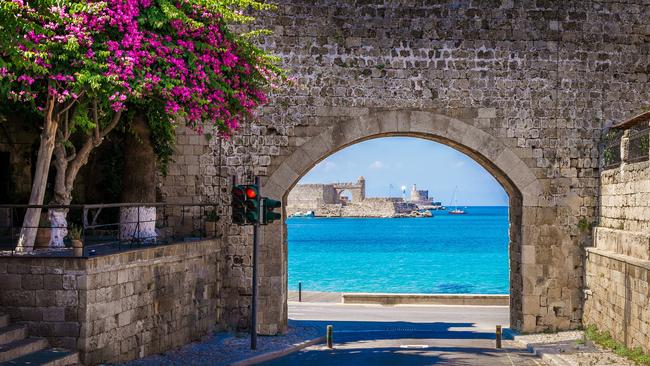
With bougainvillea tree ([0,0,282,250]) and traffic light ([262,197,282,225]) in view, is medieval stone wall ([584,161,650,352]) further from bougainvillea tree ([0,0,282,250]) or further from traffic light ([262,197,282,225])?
bougainvillea tree ([0,0,282,250])

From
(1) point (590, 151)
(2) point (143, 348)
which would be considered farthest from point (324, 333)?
(1) point (590, 151)

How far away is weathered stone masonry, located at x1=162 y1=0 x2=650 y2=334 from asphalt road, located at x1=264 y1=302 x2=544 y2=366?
1676mm

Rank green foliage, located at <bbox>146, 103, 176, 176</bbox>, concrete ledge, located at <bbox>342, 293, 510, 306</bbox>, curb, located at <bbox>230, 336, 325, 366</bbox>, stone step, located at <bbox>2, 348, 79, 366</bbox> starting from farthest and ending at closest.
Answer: concrete ledge, located at <bbox>342, 293, 510, 306</bbox> → green foliage, located at <bbox>146, 103, 176, 176</bbox> → curb, located at <bbox>230, 336, 325, 366</bbox> → stone step, located at <bbox>2, 348, 79, 366</bbox>

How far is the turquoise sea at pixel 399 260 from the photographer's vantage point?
5178 cm

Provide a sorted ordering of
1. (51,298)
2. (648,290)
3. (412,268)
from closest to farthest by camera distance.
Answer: (51,298) → (648,290) → (412,268)

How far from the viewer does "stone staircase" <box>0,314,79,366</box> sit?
424 inches

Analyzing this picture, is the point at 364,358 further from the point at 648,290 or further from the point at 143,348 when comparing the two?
the point at 648,290

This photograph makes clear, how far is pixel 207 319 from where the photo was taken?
1636cm

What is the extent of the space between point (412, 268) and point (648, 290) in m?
52.0

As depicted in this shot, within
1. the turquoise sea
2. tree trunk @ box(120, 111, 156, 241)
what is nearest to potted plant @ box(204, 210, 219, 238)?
tree trunk @ box(120, 111, 156, 241)

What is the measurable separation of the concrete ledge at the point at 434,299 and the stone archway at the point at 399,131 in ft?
24.3

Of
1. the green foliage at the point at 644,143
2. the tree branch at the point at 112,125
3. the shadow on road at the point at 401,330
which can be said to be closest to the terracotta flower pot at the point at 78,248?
the tree branch at the point at 112,125

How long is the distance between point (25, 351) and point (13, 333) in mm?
370

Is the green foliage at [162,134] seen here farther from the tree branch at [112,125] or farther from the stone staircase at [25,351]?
the stone staircase at [25,351]
